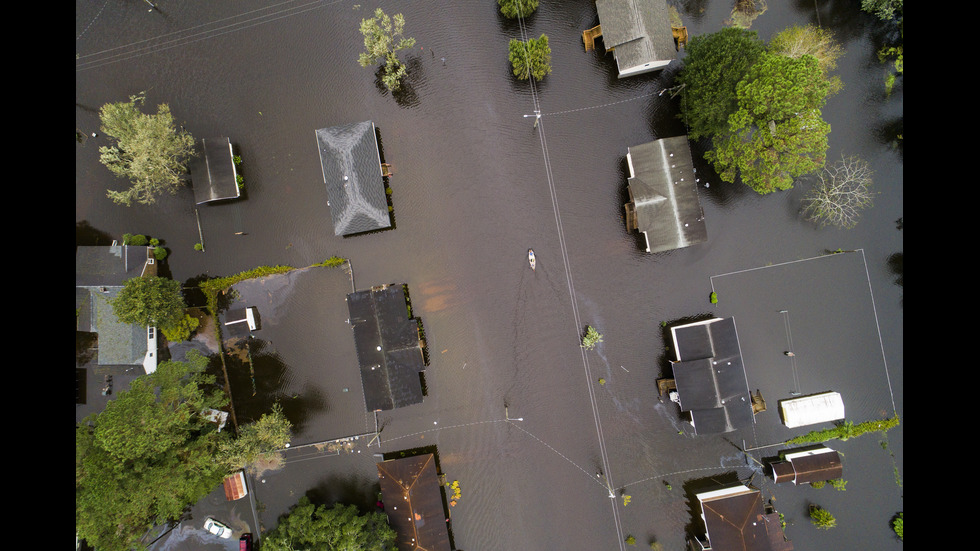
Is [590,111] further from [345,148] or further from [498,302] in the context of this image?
[345,148]

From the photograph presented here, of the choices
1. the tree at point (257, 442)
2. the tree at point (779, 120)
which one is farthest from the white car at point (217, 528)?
the tree at point (779, 120)

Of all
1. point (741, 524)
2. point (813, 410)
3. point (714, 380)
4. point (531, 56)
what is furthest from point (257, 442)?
point (813, 410)

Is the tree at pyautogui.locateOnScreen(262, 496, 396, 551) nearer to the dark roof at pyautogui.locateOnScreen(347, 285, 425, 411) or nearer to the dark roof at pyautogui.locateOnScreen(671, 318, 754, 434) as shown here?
the dark roof at pyautogui.locateOnScreen(347, 285, 425, 411)

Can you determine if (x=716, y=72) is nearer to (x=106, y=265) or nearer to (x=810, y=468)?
(x=810, y=468)

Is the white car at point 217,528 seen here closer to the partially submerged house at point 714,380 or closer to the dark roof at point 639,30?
the partially submerged house at point 714,380
